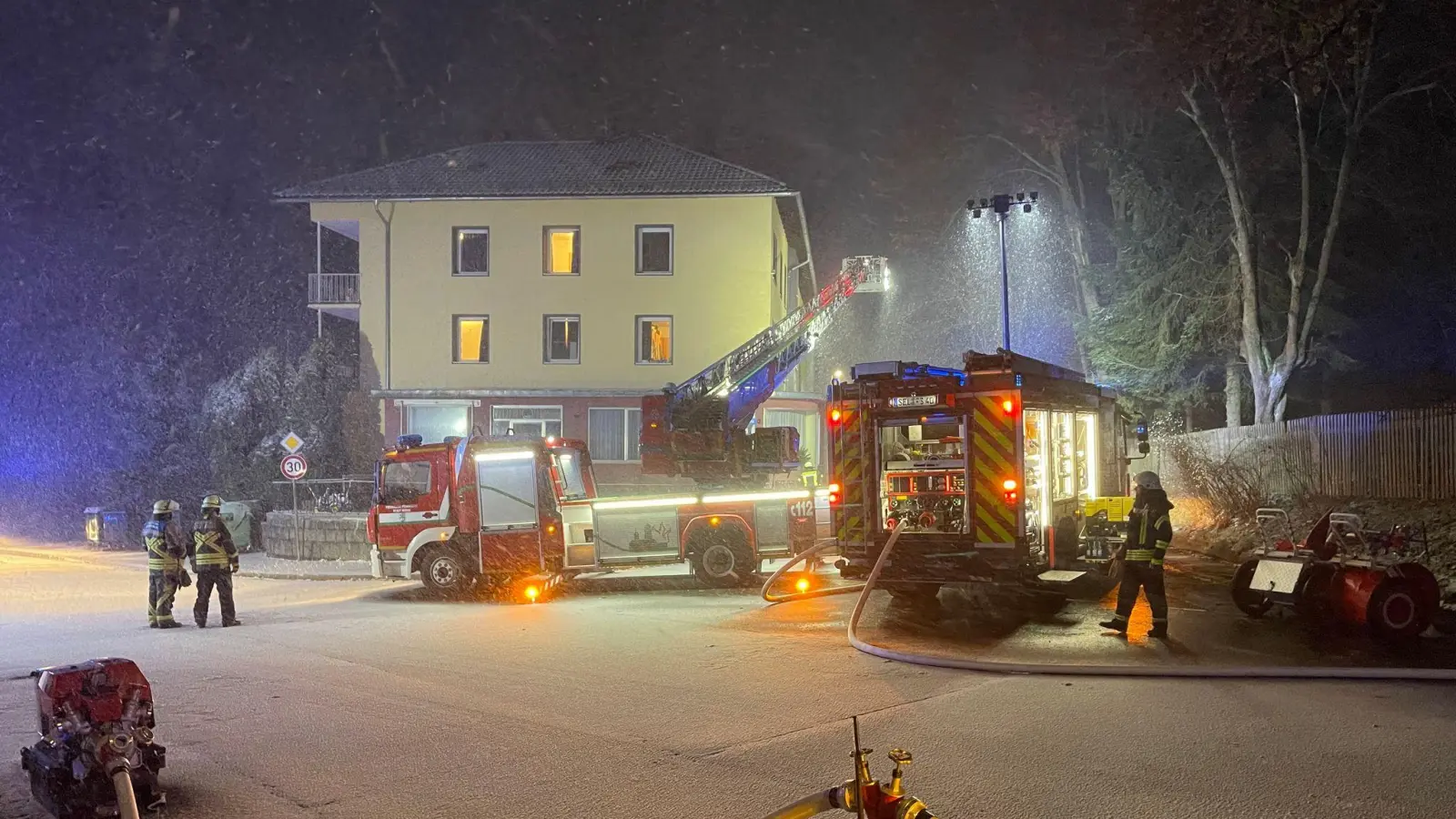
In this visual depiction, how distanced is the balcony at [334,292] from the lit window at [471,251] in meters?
3.26

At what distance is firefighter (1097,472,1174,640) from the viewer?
1030 cm

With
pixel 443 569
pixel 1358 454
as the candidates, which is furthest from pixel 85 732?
pixel 1358 454

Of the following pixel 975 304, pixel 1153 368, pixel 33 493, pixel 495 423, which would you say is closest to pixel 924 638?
pixel 1153 368

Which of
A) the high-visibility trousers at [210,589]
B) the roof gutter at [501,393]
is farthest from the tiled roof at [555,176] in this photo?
the high-visibility trousers at [210,589]

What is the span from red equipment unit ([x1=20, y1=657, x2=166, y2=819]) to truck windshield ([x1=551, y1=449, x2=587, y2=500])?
956 centimetres

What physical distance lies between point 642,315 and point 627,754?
26.2 meters

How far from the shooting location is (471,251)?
3281cm

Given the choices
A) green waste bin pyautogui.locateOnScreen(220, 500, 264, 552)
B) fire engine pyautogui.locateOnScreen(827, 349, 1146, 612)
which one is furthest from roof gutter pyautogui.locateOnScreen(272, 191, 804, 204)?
fire engine pyautogui.locateOnScreen(827, 349, 1146, 612)

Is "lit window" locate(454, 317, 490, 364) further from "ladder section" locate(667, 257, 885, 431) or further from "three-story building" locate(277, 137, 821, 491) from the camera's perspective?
"ladder section" locate(667, 257, 885, 431)

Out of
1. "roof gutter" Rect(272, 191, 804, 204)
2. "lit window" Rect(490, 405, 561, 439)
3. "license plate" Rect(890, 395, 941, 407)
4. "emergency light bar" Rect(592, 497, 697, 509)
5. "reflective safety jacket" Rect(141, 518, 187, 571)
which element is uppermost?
"roof gutter" Rect(272, 191, 804, 204)

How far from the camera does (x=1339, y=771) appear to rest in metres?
5.91

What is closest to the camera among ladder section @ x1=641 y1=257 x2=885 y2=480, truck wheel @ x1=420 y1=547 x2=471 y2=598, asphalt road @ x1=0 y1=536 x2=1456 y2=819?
asphalt road @ x1=0 y1=536 x2=1456 y2=819

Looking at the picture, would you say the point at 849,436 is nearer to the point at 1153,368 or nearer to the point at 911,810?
the point at 911,810

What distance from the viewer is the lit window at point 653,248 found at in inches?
1271
